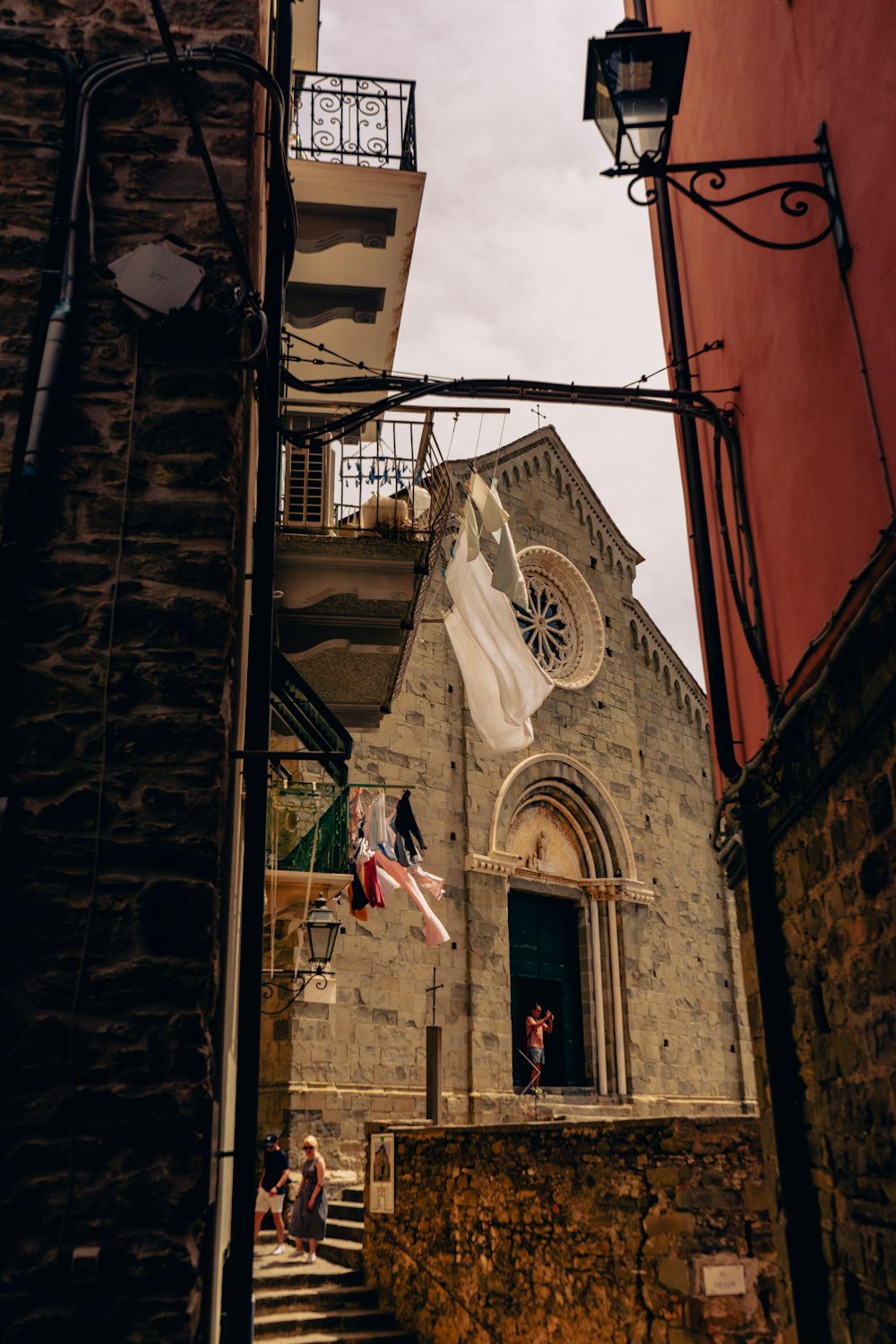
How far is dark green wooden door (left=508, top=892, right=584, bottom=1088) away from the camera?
18.2 metres

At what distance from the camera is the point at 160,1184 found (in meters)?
3.77

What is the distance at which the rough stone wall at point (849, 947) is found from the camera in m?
4.23

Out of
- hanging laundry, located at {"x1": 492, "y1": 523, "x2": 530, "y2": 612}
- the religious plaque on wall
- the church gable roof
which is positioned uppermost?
the church gable roof

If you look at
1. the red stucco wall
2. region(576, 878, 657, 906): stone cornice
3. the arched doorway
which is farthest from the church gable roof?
the red stucco wall

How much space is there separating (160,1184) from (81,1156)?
0.92 feet

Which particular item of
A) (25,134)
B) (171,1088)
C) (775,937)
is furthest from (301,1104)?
(25,134)

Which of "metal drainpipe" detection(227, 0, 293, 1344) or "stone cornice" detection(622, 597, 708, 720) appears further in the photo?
"stone cornice" detection(622, 597, 708, 720)

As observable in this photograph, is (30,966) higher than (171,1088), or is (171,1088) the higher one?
(30,966)

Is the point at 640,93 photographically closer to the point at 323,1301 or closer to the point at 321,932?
the point at 321,932

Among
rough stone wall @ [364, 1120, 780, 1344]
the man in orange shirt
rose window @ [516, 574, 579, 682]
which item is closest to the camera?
rough stone wall @ [364, 1120, 780, 1344]

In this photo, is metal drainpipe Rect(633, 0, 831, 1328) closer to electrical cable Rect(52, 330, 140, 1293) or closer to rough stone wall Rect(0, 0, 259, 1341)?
rough stone wall Rect(0, 0, 259, 1341)

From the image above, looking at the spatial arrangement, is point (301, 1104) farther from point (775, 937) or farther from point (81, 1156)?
point (81, 1156)

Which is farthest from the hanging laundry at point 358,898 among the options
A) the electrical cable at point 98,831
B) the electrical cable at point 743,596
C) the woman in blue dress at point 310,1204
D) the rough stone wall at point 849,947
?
the electrical cable at point 98,831

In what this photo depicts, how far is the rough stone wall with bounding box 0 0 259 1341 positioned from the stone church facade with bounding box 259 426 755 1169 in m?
9.64
